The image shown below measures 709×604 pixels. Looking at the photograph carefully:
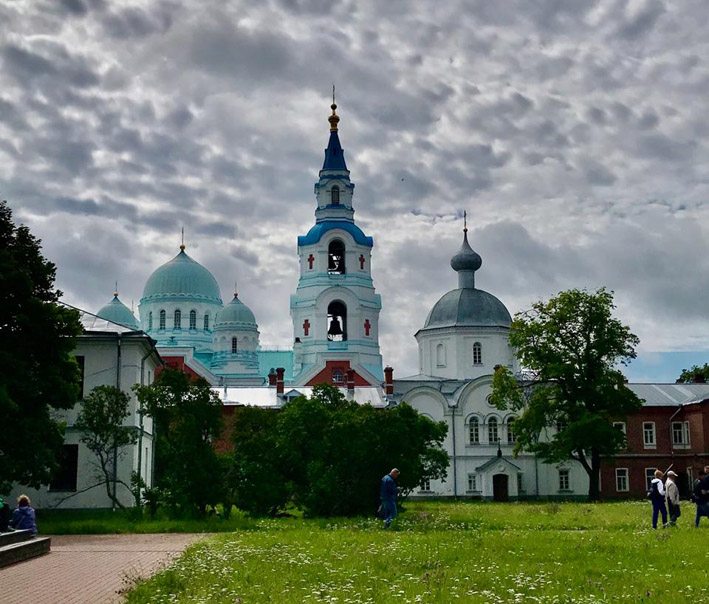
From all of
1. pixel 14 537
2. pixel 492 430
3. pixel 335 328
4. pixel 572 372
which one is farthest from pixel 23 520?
pixel 335 328

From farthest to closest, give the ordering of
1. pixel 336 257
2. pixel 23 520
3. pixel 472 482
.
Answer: pixel 336 257, pixel 472 482, pixel 23 520

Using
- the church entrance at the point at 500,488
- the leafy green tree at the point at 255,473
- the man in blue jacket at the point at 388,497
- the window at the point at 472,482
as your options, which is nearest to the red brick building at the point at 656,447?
the church entrance at the point at 500,488

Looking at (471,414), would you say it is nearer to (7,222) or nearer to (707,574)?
(7,222)

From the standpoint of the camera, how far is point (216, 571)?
46.0ft

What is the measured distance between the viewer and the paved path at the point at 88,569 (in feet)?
42.7

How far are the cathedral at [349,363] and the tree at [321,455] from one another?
190 centimetres

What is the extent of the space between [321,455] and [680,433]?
3101 centimetres

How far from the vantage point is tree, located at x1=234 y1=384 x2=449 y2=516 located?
28422mm

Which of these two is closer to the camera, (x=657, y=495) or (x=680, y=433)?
(x=657, y=495)

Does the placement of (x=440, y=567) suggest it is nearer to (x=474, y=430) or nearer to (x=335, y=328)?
(x=474, y=430)

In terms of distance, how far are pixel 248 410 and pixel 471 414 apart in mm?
25893

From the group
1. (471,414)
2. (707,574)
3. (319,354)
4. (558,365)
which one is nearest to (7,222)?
(707,574)

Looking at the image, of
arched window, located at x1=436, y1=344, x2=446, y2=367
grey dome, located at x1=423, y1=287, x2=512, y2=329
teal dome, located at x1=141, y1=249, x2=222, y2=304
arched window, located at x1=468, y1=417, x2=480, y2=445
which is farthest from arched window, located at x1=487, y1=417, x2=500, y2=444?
teal dome, located at x1=141, y1=249, x2=222, y2=304

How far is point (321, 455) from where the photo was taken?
94.8ft
